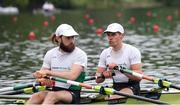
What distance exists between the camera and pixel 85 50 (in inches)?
1060

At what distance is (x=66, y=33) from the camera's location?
1058 centimetres

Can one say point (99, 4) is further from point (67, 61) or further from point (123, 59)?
point (67, 61)

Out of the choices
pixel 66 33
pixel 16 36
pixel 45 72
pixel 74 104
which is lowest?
pixel 74 104

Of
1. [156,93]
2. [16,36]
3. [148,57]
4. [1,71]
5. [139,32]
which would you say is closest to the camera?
[156,93]

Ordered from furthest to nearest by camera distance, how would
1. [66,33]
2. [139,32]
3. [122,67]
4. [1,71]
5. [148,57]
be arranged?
[139,32] < [148,57] < [1,71] < [122,67] < [66,33]

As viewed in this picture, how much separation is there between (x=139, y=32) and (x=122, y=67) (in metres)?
27.9

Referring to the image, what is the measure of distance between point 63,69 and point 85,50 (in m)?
16.0

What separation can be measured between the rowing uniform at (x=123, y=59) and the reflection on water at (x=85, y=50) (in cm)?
586

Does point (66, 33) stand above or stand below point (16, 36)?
below

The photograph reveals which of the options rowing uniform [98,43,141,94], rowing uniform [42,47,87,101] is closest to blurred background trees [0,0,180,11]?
rowing uniform [98,43,141,94]

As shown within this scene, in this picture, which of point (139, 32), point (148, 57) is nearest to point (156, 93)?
point (148, 57)

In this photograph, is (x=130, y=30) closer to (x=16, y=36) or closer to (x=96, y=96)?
(x=16, y=36)

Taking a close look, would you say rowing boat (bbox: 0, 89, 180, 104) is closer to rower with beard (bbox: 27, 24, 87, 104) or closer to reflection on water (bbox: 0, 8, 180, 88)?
rower with beard (bbox: 27, 24, 87, 104)

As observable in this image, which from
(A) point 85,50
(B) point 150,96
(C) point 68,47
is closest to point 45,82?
(C) point 68,47
